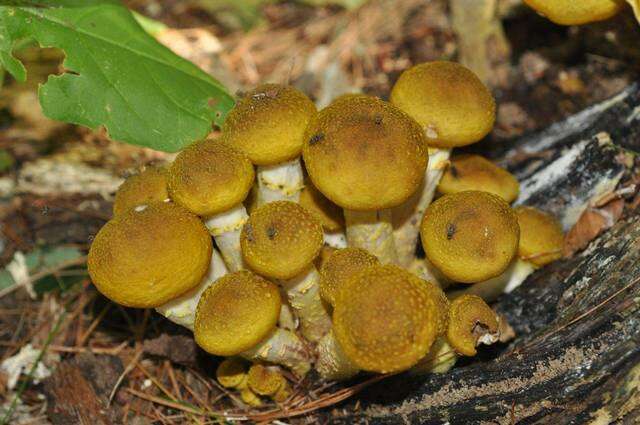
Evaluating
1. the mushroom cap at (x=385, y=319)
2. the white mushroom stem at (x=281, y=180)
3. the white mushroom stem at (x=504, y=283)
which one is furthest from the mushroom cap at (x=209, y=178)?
the white mushroom stem at (x=504, y=283)

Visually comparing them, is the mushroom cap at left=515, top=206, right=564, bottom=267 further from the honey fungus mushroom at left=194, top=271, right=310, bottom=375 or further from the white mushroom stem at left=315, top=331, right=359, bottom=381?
the honey fungus mushroom at left=194, top=271, right=310, bottom=375

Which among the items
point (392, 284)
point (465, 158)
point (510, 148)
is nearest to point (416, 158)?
point (392, 284)

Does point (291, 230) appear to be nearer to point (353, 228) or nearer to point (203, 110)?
point (353, 228)

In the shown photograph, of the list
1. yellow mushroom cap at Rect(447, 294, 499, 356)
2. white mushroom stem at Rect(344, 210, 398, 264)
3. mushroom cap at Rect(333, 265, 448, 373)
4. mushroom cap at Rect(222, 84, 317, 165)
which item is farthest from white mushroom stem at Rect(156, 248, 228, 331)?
yellow mushroom cap at Rect(447, 294, 499, 356)

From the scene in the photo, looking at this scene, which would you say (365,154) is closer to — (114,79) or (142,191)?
(142,191)

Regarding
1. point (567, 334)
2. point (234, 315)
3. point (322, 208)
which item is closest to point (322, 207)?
point (322, 208)

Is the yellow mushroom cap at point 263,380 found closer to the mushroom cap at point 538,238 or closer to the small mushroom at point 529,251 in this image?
the small mushroom at point 529,251
